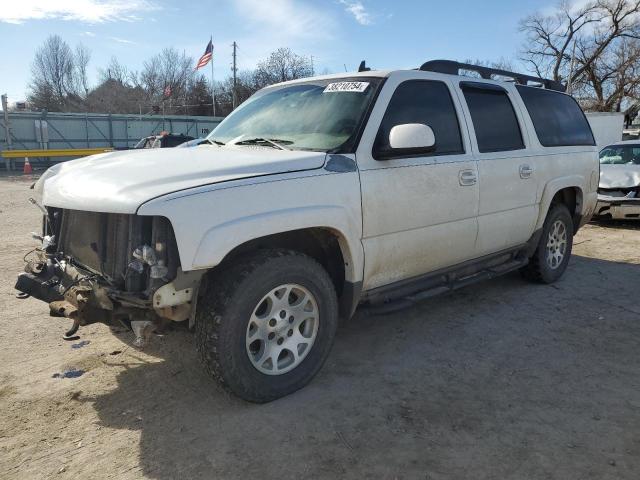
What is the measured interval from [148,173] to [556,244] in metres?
4.58

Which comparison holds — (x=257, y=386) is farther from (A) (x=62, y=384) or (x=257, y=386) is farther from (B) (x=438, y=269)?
(B) (x=438, y=269)

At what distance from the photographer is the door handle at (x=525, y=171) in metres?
4.72

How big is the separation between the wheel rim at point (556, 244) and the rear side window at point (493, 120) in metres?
1.28

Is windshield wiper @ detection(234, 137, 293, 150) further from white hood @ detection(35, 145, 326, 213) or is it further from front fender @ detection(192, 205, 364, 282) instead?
front fender @ detection(192, 205, 364, 282)

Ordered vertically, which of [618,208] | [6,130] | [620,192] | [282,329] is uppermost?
[6,130]

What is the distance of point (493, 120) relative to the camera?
15.0 feet

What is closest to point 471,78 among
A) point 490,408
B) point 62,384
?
point 490,408

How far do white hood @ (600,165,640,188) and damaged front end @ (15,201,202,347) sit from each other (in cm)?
908

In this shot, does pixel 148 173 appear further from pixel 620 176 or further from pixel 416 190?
pixel 620 176

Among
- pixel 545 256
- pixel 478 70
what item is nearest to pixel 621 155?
pixel 545 256

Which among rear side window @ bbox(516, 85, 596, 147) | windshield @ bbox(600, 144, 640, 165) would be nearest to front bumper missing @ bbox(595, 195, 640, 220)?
windshield @ bbox(600, 144, 640, 165)

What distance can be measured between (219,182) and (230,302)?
66cm

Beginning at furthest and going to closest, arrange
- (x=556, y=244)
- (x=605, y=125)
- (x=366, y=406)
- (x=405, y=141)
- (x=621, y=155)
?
1. (x=605, y=125)
2. (x=621, y=155)
3. (x=556, y=244)
4. (x=405, y=141)
5. (x=366, y=406)

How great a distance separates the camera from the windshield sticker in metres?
3.69
